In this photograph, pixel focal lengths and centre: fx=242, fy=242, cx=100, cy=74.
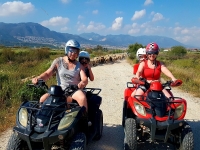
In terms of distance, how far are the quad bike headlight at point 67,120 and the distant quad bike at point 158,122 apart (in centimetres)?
107

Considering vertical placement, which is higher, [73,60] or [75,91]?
[73,60]

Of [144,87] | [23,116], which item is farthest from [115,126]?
[23,116]

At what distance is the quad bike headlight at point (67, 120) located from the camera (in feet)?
10.2

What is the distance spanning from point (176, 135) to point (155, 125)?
2.01ft

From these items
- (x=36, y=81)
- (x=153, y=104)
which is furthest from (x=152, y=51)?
(x=36, y=81)

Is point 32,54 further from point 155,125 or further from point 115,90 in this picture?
point 155,125

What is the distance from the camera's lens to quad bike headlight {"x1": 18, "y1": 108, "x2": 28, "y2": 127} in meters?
3.21

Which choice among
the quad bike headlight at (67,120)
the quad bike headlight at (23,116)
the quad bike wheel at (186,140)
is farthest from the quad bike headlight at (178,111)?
the quad bike headlight at (23,116)

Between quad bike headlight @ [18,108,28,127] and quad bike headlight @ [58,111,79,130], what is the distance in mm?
479

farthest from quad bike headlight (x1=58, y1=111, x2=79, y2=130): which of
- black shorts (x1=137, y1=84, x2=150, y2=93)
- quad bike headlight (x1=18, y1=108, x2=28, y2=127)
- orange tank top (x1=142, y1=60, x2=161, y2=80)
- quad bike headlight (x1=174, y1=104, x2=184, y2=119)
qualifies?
orange tank top (x1=142, y1=60, x2=161, y2=80)

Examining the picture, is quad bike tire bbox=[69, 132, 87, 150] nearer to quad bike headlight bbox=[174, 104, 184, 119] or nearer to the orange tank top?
quad bike headlight bbox=[174, 104, 184, 119]

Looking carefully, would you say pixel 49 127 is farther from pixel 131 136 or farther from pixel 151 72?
pixel 151 72

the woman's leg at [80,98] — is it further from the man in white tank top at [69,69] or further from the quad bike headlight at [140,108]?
the quad bike headlight at [140,108]

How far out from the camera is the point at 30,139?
2.98 m
